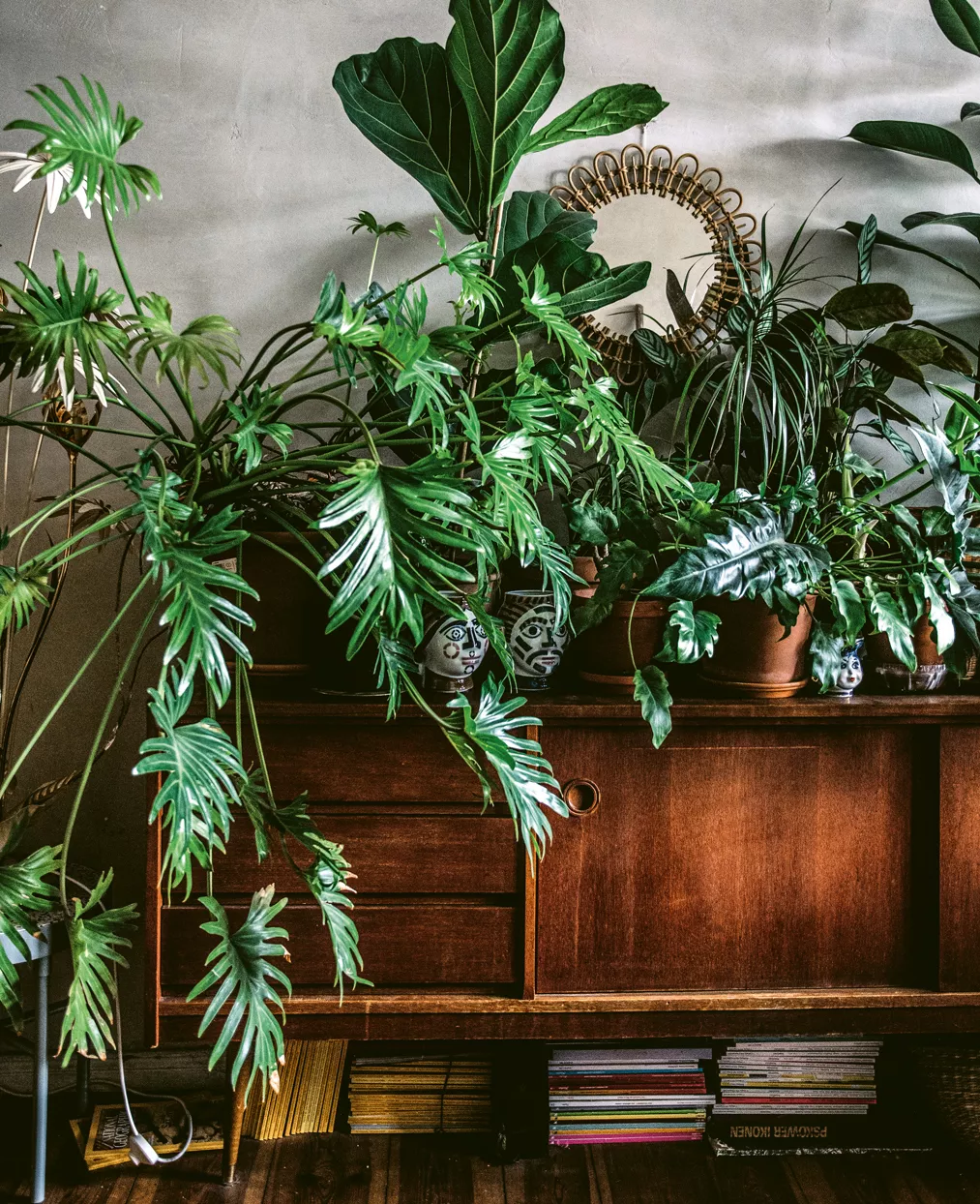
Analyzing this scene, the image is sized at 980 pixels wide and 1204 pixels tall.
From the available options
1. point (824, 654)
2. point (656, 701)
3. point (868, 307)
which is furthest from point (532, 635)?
point (868, 307)

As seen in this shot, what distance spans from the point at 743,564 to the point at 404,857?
2.33 feet

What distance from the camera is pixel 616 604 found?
60.7 inches

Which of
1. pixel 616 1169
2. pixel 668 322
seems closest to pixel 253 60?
pixel 668 322

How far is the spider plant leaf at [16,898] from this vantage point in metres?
1.18

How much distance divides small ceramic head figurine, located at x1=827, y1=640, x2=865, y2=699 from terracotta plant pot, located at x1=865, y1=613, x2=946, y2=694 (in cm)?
5

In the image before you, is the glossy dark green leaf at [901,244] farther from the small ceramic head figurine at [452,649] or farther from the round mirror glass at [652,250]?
the small ceramic head figurine at [452,649]

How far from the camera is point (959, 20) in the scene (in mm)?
1812

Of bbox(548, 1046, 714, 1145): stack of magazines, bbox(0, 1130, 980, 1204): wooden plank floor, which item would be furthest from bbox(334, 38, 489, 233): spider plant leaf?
bbox(0, 1130, 980, 1204): wooden plank floor

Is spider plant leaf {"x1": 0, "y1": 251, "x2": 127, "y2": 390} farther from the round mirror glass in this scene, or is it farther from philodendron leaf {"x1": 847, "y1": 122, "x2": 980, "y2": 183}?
philodendron leaf {"x1": 847, "y1": 122, "x2": 980, "y2": 183}

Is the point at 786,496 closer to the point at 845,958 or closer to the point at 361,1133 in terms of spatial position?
the point at 845,958

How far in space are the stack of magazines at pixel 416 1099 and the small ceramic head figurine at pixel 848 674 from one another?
102 centimetres

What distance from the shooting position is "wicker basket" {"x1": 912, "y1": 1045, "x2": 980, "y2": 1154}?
5.63ft

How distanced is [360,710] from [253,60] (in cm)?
136

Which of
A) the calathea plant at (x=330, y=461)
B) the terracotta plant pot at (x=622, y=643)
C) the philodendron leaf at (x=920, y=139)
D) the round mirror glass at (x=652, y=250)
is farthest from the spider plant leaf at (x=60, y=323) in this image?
the philodendron leaf at (x=920, y=139)
